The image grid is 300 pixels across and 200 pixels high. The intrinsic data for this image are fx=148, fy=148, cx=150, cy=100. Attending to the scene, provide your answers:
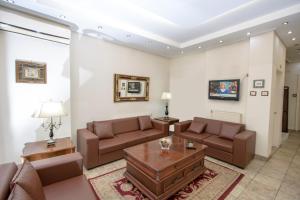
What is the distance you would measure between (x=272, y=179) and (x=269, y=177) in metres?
0.06

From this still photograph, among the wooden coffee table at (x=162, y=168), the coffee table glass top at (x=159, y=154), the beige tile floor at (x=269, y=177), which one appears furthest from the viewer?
the beige tile floor at (x=269, y=177)

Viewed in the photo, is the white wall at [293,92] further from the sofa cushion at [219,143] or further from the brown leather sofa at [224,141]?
the sofa cushion at [219,143]

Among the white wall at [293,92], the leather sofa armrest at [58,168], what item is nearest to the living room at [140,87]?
the leather sofa armrest at [58,168]

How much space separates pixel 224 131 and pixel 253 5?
2549 mm

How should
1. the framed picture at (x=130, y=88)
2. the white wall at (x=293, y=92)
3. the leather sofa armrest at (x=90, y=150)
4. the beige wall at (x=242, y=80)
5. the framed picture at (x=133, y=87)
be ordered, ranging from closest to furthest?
1. the leather sofa armrest at (x=90, y=150)
2. the beige wall at (x=242, y=80)
3. the framed picture at (x=130, y=88)
4. the framed picture at (x=133, y=87)
5. the white wall at (x=293, y=92)

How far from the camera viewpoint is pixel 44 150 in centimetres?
227

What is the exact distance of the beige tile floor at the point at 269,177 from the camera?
2.20m

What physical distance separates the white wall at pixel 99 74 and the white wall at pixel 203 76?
1091 millimetres

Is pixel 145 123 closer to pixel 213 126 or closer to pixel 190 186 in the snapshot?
pixel 213 126

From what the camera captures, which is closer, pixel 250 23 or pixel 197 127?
pixel 250 23

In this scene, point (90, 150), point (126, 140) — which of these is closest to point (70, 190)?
point (90, 150)

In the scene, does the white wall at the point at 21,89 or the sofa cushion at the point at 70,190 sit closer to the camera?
the sofa cushion at the point at 70,190

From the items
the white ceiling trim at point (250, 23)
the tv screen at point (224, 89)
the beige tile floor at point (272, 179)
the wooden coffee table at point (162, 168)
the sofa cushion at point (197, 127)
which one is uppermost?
the white ceiling trim at point (250, 23)

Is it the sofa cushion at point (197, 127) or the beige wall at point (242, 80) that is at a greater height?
the beige wall at point (242, 80)
